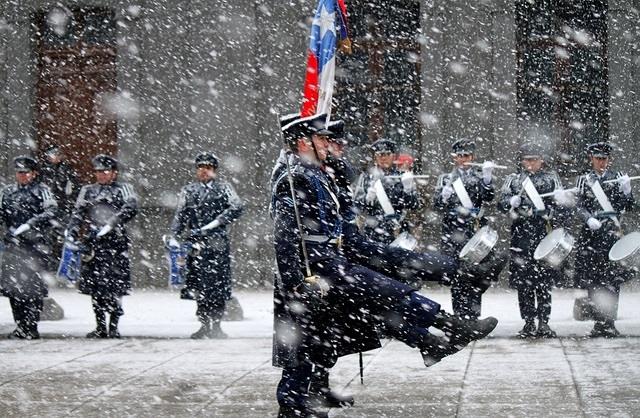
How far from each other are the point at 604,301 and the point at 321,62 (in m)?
3.92

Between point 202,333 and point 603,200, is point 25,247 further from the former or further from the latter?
point 603,200

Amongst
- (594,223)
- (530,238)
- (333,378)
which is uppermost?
(594,223)

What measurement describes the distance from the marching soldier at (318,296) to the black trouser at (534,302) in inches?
184

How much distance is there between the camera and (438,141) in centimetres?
1580

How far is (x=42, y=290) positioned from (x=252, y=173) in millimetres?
5026

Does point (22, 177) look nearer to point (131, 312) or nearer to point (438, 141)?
point (131, 312)

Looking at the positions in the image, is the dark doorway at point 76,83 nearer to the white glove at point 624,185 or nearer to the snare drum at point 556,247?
the snare drum at point 556,247

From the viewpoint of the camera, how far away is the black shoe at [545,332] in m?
10.8

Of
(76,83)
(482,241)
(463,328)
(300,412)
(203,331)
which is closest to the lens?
(463,328)

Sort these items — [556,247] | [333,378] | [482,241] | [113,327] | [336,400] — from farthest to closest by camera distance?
[113,327]
[556,247]
[482,241]
[333,378]
[336,400]

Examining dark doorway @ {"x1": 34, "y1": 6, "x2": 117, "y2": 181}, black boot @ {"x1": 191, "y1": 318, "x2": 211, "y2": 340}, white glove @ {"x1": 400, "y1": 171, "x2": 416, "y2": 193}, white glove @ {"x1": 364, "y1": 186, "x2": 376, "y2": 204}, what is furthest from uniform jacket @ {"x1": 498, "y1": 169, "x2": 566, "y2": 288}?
dark doorway @ {"x1": 34, "y1": 6, "x2": 117, "y2": 181}

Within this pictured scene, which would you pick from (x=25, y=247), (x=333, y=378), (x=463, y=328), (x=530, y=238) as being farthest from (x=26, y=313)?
(x=463, y=328)

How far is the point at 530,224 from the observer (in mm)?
11344

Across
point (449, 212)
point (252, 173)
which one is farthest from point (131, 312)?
point (449, 212)
